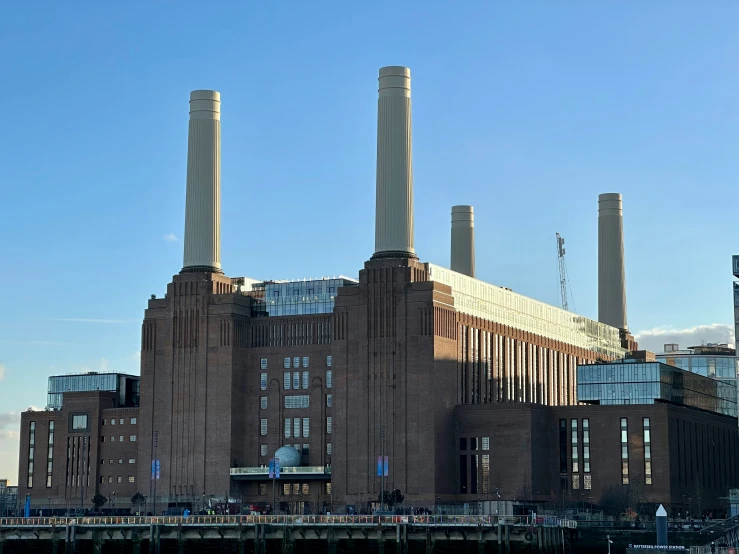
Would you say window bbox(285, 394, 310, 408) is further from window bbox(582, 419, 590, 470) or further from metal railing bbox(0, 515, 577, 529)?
metal railing bbox(0, 515, 577, 529)

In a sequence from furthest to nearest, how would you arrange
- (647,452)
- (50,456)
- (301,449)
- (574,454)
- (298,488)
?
(50,456)
(301,449)
(298,488)
(574,454)
(647,452)

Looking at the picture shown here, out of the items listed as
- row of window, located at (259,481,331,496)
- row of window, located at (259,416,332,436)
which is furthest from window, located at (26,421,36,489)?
row of window, located at (259,416,332,436)

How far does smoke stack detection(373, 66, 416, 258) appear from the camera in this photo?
174 m

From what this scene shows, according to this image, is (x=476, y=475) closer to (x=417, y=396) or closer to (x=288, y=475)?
(x=417, y=396)

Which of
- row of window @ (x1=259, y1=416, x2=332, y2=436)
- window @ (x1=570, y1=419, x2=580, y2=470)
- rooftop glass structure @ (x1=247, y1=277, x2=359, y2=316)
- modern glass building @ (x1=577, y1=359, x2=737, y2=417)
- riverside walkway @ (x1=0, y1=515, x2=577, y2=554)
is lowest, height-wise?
riverside walkway @ (x1=0, y1=515, x2=577, y2=554)

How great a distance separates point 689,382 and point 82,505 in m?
81.5

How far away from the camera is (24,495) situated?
195 m

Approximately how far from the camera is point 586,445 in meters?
169

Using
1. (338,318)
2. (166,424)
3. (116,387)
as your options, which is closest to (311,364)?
(338,318)

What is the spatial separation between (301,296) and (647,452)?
1910 inches

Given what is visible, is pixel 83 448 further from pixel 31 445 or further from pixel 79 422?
pixel 31 445

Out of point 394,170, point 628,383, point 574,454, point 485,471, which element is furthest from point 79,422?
point 628,383

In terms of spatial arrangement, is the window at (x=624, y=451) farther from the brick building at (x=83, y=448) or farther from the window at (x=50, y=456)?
the window at (x=50, y=456)

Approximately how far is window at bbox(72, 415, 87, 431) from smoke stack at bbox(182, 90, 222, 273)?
1009 inches
